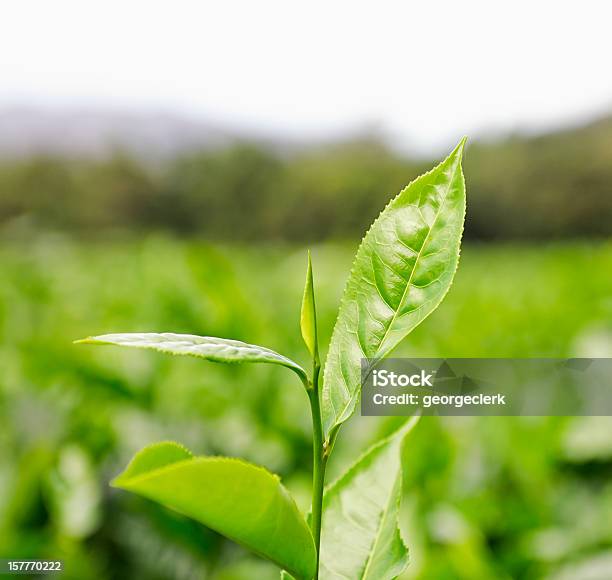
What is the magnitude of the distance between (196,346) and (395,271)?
0.12m

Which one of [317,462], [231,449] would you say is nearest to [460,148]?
[317,462]

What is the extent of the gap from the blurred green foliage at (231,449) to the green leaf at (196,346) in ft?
2.07

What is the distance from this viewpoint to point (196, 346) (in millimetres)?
316

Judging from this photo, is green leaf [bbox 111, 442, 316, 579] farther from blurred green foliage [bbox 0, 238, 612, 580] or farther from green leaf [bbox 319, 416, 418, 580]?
blurred green foliage [bbox 0, 238, 612, 580]

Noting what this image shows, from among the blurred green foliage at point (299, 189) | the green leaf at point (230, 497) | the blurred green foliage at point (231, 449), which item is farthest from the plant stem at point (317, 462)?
the blurred green foliage at point (299, 189)

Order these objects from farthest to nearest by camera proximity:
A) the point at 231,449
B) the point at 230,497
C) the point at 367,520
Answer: the point at 231,449 → the point at 367,520 → the point at 230,497

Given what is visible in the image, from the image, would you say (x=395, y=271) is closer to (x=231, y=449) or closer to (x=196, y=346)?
(x=196, y=346)

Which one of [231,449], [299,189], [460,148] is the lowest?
[299,189]

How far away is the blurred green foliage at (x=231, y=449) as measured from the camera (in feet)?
3.24

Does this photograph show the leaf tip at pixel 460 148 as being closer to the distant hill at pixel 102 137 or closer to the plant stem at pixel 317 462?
the plant stem at pixel 317 462

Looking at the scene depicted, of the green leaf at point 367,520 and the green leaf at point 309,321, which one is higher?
the green leaf at point 309,321

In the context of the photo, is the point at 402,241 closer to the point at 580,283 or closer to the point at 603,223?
the point at 580,283

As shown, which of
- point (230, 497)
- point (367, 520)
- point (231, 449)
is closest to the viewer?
point (230, 497)

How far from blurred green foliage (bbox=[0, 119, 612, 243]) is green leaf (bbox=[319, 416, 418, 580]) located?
7.47m
